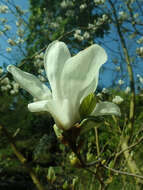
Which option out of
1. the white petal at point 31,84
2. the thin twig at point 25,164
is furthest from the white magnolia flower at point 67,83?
the thin twig at point 25,164

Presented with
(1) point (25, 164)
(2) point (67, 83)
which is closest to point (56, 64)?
(2) point (67, 83)

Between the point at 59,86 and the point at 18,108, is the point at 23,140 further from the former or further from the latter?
the point at 59,86

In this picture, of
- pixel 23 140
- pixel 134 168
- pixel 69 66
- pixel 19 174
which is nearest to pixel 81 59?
pixel 69 66

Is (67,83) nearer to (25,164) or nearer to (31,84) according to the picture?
(31,84)

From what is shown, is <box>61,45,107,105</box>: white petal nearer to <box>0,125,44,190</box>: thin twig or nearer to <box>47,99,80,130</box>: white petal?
<box>47,99,80,130</box>: white petal

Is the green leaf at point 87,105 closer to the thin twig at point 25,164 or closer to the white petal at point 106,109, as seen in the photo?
the white petal at point 106,109

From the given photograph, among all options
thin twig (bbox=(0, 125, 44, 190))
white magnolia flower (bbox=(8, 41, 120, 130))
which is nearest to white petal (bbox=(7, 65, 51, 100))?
white magnolia flower (bbox=(8, 41, 120, 130))
